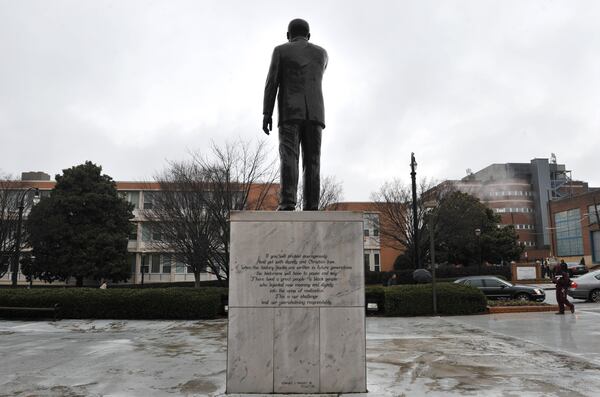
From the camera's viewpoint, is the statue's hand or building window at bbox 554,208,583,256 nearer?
the statue's hand

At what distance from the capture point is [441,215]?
36094 millimetres

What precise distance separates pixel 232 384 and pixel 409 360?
3477 millimetres

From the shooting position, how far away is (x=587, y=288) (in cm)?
1994

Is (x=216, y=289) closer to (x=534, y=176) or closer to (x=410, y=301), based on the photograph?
(x=410, y=301)

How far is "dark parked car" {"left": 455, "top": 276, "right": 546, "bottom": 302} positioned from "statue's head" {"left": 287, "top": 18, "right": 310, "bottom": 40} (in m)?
15.3

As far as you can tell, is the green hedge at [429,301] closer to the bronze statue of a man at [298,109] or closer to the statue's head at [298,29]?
the bronze statue of a man at [298,109]

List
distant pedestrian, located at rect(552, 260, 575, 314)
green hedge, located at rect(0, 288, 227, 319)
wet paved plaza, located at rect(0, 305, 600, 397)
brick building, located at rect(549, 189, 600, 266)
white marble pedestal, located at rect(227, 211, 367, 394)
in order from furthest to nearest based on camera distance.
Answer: brick building, located at rect(549, 189, 600, 266)
green hedge, located at rect(0, 288, 227, 319)
distant pedestrian, located at rect(552, 260, 575, 314)
wet paved plaza, located at rect(0, 305, 600, 397)
white marble pedestal, located at rect(227, 211, 367, 394)

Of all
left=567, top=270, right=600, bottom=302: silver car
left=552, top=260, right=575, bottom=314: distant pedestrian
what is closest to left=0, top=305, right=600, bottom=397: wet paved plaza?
left=552, top=260, right=575, bottom=314: distant pedestrian

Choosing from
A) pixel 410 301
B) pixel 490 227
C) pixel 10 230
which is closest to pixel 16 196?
pixel 10 230

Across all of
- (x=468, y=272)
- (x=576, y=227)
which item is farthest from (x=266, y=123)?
(x=576, y=227)

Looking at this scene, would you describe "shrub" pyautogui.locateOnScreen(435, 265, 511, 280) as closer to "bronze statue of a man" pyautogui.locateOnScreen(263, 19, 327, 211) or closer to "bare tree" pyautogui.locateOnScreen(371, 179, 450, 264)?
"bare tree" pyautogui.locateOnScreen(371, 179, 450, 264)

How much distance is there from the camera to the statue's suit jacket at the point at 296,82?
244 inches

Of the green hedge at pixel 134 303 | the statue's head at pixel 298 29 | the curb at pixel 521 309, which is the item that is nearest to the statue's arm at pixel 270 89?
the statue's head at pixel 298 29

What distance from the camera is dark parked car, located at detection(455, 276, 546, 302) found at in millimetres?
19531
